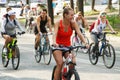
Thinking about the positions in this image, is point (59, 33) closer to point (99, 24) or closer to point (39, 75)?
point (39, 75)

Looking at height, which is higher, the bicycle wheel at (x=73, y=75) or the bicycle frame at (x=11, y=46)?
the bicycle wheel at (x=73, y=75)

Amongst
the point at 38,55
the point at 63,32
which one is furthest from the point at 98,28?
the point at 63,32

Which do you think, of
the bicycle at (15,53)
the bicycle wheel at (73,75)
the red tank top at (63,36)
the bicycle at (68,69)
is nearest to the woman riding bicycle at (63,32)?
the red tank top at (63,36)

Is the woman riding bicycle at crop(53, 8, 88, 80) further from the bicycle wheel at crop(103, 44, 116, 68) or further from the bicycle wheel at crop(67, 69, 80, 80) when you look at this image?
the bicycle wheel at crop(103, 44, 116, 68)

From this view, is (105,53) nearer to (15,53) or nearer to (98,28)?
(98,28)

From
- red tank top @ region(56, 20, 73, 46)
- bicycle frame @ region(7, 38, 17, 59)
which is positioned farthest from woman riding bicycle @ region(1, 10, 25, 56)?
red tank top @ region(56, 20, 73, 46)

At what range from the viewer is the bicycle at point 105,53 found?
47.0 feet

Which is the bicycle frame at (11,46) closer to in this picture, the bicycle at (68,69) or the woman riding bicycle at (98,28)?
the woman riding bicycle at (98,28)

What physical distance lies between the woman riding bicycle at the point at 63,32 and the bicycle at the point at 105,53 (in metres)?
4.75

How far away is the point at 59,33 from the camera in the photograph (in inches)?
372

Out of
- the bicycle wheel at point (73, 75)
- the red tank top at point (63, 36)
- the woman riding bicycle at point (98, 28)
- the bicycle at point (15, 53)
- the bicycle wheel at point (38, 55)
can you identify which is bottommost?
the bicycle wheel at point (38, 55)

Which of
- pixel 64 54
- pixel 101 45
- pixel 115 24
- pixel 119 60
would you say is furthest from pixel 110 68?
pixel 115 24

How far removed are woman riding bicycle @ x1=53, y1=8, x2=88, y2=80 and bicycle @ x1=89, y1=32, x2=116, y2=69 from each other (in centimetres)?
475

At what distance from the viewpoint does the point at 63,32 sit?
9398mm
